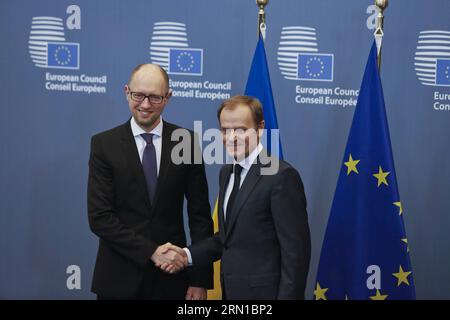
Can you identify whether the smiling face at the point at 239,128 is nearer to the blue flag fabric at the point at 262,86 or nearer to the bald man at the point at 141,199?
the bald man at the point at 141,199

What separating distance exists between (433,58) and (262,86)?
3.67 feet

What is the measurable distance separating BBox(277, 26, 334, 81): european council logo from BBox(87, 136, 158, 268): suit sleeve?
1676 millimetres

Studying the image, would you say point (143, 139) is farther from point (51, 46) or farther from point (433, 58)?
point (433, 58)

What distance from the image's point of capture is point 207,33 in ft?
14.1

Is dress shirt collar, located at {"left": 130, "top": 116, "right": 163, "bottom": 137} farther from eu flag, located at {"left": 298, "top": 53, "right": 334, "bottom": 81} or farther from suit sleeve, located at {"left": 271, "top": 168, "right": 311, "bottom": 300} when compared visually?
eu flag, located at {"left": 298, "top": 53, "right": 334, "bottom": 81}

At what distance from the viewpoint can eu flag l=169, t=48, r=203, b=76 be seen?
4.30 m

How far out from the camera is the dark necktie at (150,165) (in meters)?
2.95

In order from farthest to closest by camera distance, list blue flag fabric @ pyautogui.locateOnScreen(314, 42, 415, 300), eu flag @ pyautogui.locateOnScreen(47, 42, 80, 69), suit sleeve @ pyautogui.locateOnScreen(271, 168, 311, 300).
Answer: eu flag @ pyautogui.locateOnScreen(47, 42, 80, 69)
blue flag fabric @ pyautogui.locateOnScreen(314, 42, 415, 300)
suit sleeve @ pyautogui.locateOnScreen(271, 168, 311, 300)

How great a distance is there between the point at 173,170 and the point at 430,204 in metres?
1.95

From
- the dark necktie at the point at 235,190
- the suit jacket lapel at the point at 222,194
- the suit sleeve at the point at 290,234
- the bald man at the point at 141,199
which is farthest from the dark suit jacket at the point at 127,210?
the suit sleeve at the point at 290,234

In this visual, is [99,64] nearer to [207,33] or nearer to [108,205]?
[207,33]

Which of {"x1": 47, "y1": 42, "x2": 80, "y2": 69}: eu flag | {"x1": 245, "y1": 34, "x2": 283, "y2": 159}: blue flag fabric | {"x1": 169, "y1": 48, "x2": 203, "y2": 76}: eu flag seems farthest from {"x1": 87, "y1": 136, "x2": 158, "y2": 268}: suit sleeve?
{"x1": 47, "y1": 42, "x2": 80, "y2": 69}: eu flag

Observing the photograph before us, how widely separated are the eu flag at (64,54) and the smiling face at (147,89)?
1.64 metres

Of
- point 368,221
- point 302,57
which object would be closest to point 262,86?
point 302,57
